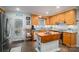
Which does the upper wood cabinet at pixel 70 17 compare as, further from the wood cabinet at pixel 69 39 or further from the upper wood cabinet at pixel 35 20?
the upper wood cabinet at pixel 35 20

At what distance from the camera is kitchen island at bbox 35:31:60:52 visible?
1.73 meters

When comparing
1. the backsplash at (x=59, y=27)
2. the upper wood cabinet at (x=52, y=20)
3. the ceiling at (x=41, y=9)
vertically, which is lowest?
the backsplash at (x=59, y=27)

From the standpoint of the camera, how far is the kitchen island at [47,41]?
5.68ft

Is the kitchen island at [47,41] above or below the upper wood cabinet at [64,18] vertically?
below

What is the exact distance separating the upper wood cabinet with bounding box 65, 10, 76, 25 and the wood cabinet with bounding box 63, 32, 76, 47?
20 centimetres

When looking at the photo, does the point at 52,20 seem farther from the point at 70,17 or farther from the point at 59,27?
the point at 70,17

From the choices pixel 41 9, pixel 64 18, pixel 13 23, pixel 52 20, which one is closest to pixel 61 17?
pixel 64 18

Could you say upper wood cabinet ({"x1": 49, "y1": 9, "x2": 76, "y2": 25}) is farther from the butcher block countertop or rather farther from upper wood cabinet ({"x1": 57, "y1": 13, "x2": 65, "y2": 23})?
the butcher block countertop

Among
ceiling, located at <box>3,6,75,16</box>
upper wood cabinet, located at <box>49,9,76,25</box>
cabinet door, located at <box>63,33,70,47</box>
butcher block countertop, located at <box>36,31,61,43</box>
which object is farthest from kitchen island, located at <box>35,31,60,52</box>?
ceiling, located at <box>3,6,75,16</box>

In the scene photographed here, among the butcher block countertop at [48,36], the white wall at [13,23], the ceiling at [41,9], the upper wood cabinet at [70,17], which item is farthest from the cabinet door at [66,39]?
the white wall at [13,23]

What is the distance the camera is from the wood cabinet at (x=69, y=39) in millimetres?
1711

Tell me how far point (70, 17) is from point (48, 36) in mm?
507
